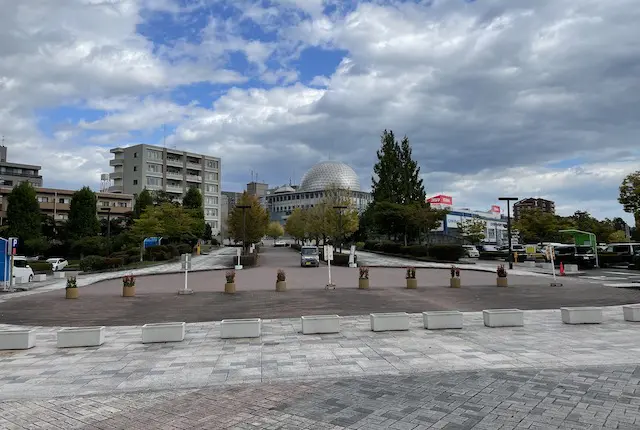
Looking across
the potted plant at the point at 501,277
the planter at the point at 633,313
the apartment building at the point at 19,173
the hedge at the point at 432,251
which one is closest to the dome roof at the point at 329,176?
the apartment building at the point at 19,173

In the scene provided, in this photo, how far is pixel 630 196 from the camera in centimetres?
3959

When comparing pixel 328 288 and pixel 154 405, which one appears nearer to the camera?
pixel 154 405

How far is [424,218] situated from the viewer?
5434 centimetres

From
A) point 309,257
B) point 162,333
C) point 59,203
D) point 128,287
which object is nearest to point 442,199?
point 309,257

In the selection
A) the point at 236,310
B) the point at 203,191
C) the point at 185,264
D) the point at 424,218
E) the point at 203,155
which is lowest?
the point at 236,310

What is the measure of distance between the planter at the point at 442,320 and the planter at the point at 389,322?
0.66 m

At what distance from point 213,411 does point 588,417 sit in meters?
5.12

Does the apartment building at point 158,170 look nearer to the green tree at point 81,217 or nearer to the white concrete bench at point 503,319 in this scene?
the green tree at point 81,217

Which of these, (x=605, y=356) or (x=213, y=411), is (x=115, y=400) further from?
(x=605, y=356)

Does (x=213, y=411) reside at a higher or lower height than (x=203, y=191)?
lower

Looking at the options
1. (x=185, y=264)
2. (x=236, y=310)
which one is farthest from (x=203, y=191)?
(x=236, y=310)

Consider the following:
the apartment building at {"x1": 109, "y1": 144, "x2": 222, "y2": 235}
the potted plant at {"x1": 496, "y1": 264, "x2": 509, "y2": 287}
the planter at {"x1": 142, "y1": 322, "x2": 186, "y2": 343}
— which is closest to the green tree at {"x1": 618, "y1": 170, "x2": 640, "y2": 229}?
the potted plant at {"x1": 496, "y1": 264, "x2": 509, "y2": 287}

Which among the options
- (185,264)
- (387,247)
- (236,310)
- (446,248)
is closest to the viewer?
(236,310)

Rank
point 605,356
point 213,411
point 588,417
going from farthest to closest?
point 605,356 → point 213,411 → point 588,417
